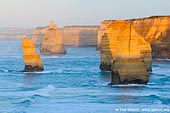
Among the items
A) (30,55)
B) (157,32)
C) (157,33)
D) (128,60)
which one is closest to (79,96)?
(128,60)

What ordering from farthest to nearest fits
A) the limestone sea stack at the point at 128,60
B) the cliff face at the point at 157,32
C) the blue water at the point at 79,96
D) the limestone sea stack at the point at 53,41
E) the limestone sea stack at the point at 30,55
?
the limestone sea stack at the point at 53,41 → the cliff face at the point at 157,32 → the limestone sea stack at the point at 30,55 → the limestone sea stack at the point at 128,60 → the blue water at the point at 79,96

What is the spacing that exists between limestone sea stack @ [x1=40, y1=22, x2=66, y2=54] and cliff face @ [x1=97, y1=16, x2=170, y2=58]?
68.7 feet

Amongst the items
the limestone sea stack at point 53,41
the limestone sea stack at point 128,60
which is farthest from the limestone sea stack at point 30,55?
the limestone sea stack at point 53,41

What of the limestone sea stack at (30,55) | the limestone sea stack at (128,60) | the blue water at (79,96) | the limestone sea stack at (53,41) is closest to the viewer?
the blue water at (79,96)

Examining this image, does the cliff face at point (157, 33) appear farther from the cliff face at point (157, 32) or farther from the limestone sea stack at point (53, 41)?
the limestone sea stack at point (53, 41)

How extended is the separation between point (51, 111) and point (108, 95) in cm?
933

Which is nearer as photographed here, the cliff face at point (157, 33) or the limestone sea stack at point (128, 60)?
the limestone sea stack at point (128, 60)

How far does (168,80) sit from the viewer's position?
188 ft

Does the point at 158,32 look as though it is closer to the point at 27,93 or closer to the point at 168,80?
the point at 168,80

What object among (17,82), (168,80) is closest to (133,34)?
(168,80)

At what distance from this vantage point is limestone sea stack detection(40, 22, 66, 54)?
131 m

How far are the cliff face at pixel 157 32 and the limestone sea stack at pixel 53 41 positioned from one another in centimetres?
2094

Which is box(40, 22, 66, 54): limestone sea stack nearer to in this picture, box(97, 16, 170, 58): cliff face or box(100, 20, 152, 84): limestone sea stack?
box(97, 16, 170, 58): cliff face

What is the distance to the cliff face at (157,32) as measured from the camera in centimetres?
11100
